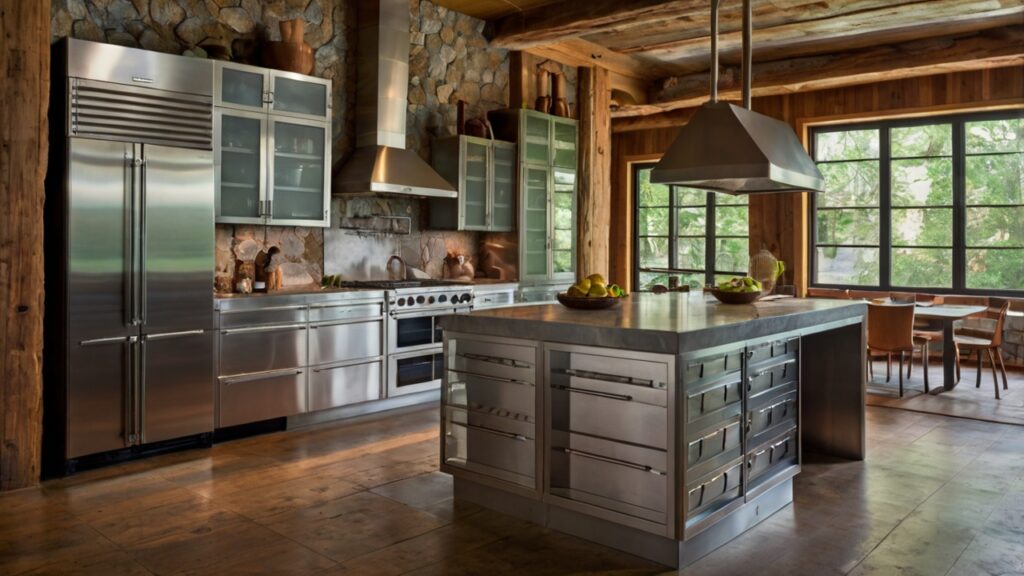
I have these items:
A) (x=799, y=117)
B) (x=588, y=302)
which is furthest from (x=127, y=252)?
(x=799, y=117)

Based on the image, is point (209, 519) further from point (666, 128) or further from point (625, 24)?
point (666, 128)

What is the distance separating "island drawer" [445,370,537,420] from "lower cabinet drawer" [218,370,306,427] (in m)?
1.88

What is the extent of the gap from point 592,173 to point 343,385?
3632 mm

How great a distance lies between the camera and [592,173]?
7.89 metres

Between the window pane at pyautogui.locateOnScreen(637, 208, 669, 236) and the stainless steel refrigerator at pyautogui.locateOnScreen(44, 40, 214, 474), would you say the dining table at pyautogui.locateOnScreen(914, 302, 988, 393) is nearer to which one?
the window pane at pyautogui.locateOnScreen(637, 208, 669, 236)

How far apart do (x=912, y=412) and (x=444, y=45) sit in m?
5.03

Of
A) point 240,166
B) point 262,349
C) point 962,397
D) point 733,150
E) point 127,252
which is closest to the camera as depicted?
point 733,150

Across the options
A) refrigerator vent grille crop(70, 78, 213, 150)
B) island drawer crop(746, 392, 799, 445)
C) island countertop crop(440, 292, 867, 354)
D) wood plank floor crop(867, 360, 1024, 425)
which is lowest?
wood plank floor crop(867, 360, 1024, 425)

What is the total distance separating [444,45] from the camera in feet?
22.8

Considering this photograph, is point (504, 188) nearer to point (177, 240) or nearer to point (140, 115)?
point (177, 240)

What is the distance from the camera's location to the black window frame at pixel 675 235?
10.2 m

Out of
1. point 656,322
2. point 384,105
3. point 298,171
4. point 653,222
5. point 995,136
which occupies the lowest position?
point 656,322

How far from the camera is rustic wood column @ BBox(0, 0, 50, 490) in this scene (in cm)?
394

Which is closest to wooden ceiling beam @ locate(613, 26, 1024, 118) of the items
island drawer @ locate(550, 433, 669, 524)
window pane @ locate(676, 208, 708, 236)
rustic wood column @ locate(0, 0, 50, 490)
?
window pane @ locate(676, 208, 708, 236)
